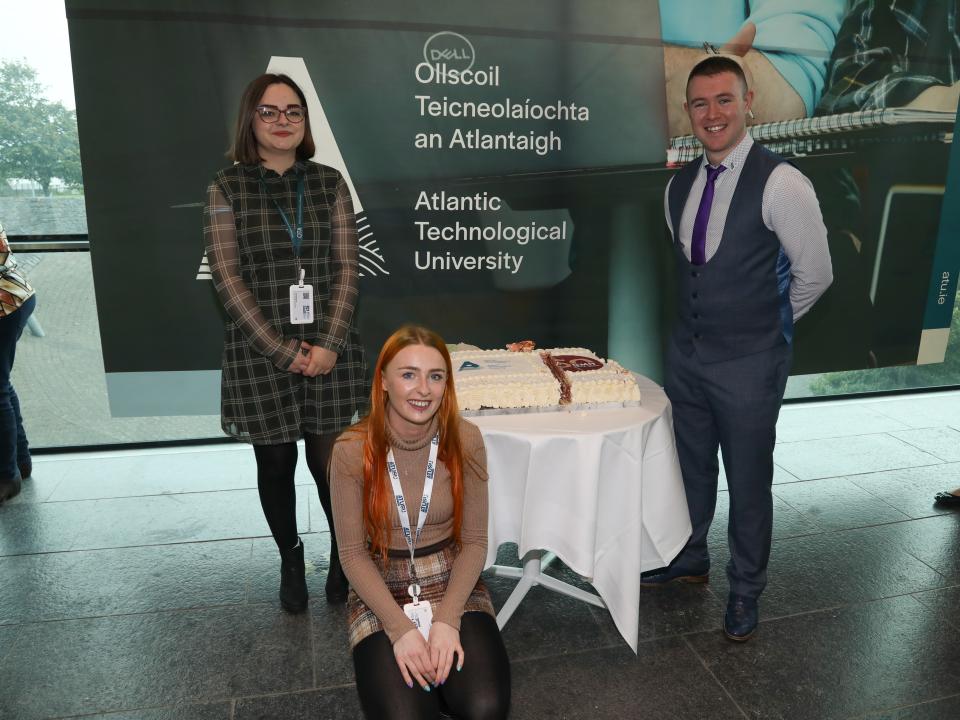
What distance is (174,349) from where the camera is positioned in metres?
3.66

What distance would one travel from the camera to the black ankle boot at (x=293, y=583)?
8.49ft

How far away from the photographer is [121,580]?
110 inches

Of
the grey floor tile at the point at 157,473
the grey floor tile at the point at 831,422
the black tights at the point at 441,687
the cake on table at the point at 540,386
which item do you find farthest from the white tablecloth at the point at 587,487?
the grey floor tile at the point at 831,422

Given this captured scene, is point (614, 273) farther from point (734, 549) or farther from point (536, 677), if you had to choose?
point (536, 677)

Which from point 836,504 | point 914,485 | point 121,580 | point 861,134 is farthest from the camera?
point 861,134

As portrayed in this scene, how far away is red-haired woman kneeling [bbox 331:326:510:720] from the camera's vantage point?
65.8 inches

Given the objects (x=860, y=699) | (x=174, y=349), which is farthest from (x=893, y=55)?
(x=174, y=349)

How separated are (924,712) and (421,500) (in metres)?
1.60

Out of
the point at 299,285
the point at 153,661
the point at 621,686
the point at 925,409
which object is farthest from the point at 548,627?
the point at 925,409

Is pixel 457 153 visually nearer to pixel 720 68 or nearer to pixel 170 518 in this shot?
pixel 720 68

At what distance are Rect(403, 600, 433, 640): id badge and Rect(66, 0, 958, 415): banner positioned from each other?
2.19 metres

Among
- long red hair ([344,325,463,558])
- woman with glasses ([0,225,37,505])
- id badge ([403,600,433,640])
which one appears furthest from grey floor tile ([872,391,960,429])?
woman with glasses ([0,225,37,505])

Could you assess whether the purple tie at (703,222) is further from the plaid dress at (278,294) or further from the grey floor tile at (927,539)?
the grey floor tile at (927,539)

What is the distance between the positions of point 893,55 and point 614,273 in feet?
6.64
